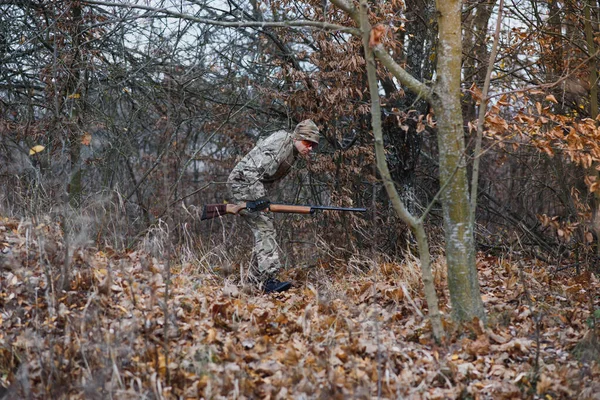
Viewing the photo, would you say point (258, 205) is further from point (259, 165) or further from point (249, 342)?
point (249, 342)

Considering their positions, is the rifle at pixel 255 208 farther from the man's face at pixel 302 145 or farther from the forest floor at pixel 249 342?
the forest floor at pixel 249 342

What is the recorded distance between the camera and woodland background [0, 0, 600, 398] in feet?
13.9

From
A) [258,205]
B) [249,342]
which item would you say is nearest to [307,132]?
[258,205]

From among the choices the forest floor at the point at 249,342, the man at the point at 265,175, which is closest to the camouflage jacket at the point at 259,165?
the man at the point at 265,175

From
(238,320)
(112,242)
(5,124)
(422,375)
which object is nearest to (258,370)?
(238,320)

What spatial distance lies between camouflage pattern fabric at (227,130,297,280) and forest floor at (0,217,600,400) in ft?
2.84

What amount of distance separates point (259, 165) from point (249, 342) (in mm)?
2522

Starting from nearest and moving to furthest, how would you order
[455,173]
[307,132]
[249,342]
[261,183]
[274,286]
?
[249,342], [455,173], [274,286], [307,132], [261,183]

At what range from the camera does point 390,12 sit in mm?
7254

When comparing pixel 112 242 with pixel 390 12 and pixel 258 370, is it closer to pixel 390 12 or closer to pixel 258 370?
pixel 258 370

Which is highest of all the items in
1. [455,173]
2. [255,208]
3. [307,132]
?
[307,132]

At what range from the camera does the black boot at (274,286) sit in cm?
653

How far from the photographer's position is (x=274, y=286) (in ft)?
21.6

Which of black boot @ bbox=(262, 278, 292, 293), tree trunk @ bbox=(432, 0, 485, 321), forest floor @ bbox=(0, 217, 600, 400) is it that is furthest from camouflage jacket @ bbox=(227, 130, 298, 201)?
tree trunk @ bbox=(432, 0, 485, 321)
